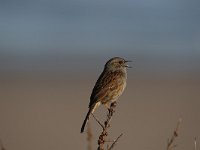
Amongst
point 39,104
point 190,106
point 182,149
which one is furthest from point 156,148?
point 39,104

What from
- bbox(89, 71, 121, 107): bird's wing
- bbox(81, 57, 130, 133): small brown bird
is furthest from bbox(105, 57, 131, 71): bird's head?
bbox(89, 71, 121, 107): bird's wing

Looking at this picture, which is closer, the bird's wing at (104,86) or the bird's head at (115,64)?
the bird's wing at (104,86)

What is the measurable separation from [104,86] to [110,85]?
0.12 meters

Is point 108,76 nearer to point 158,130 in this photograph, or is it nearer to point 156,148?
point 156,148

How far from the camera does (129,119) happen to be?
728 inches

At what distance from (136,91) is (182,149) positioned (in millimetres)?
8873

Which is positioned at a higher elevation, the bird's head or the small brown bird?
the bird's head

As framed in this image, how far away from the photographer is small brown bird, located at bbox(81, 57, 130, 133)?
8.37 metres

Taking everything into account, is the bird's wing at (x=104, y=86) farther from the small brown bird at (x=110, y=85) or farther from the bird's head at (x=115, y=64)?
the bird's head at (x=115, y=64)

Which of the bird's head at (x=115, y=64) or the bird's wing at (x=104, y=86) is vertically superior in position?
the bird's head at (x=115, y=64)

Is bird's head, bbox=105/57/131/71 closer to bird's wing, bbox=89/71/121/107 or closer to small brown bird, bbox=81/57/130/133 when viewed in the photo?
small brown bird, bbox=81/57/130/133

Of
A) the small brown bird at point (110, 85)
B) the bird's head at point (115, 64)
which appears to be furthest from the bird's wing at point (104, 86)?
the bird's head at point (115, 64)

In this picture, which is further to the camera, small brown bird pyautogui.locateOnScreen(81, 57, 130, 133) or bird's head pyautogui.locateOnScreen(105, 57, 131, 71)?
bird's head pyautogui.locateOnScreen(105, 57, 131, 71)

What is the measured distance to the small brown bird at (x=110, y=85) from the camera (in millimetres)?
8367
